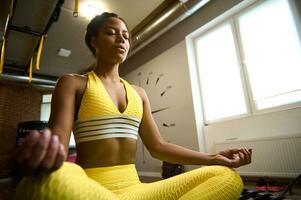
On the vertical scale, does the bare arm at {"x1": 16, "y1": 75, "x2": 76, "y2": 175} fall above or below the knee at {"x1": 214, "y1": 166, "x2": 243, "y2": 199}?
above

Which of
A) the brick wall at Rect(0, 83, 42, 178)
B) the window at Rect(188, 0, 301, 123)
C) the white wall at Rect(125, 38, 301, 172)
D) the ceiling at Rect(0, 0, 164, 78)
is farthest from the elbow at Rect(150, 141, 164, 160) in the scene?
the brick wall at Rect(0, 83, 42, 178)

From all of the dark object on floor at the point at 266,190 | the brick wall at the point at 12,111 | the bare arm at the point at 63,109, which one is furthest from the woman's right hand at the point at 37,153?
the brick wall at the point at 12,111

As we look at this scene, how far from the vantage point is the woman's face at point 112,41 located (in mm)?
846

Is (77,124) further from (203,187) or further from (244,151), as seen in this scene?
(244,151)

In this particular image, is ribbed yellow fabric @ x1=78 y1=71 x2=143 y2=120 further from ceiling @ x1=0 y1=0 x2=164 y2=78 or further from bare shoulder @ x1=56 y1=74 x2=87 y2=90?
ceiling @ x1=0 y1=0 x2=164 y2=78

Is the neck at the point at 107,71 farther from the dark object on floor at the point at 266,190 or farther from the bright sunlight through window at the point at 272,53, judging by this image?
the bright sunlight through window at the point at 272,53

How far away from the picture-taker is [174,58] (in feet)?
11.2

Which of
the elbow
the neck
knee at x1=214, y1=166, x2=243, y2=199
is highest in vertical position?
the neck

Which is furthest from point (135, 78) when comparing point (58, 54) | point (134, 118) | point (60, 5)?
point (134, 118)

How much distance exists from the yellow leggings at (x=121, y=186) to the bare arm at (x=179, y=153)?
88 millimetres

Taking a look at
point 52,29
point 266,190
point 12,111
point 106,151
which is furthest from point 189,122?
point 12,111

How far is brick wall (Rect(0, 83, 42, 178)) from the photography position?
497cm

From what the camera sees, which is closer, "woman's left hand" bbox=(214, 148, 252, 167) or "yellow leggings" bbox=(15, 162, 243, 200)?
"yellow leggings" bbox=(15, 162, 243, 200)

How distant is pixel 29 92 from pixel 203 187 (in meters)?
6.12
